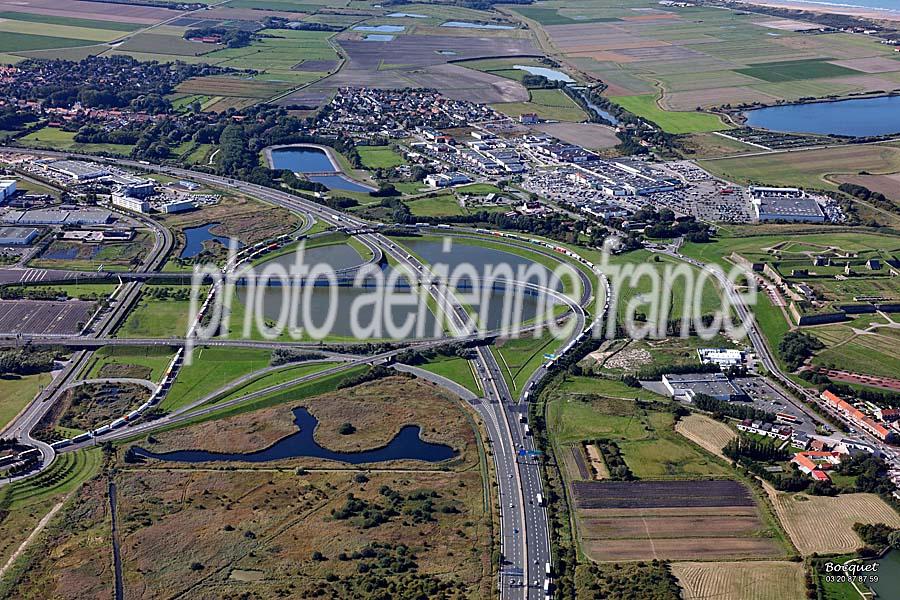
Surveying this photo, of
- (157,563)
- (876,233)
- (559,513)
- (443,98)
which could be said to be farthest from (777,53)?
(157,563)

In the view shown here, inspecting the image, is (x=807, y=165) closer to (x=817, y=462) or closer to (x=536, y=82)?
(x=536, y=82)

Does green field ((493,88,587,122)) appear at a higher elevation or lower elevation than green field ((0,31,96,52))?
higher

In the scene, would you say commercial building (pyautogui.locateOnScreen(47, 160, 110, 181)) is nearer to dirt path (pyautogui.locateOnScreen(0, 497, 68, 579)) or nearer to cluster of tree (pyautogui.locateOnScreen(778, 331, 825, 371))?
dirt path (pyautogui.locateOnScreen(0, 497, 68, 579))

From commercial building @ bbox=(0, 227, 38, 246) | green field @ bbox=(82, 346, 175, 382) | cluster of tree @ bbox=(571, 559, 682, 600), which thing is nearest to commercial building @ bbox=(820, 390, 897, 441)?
cluster of tree @ bbox=(571, 559, 682, 600)

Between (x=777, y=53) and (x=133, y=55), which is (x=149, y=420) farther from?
(x=777, y=53)

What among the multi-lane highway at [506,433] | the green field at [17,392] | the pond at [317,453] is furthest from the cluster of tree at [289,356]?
the green field at [17,392]

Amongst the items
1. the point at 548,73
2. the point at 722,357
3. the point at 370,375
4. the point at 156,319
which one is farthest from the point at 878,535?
the point at 548,73

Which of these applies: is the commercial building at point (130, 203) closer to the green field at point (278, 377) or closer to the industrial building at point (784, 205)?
the green field at point (278, 377)
